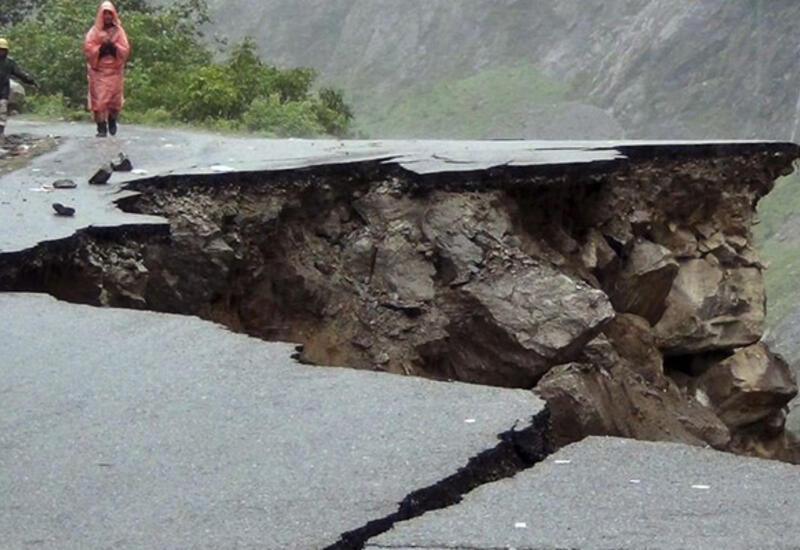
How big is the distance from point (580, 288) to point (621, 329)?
4.03ft

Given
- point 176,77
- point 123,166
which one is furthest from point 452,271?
point 176,77

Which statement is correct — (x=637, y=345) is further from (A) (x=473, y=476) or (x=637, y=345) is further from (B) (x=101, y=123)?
(B) (x=101, y=123)

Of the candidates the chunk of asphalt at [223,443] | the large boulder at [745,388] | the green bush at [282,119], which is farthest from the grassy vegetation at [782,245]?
the chunk of asphalt at [223,443]

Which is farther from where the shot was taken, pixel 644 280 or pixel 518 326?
pixel 644 280

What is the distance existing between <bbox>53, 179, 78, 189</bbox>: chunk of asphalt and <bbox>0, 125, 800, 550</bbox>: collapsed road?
7.4 inches

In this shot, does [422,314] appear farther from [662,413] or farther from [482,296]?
[662,413]

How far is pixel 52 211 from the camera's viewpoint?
33.1 ft

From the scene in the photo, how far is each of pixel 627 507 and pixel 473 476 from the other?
58 centimetres

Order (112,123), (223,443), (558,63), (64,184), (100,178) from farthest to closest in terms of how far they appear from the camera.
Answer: (558,63)
(112,123)
(64,184)
(100,178)
(223,443)

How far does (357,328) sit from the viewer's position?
35.3ft

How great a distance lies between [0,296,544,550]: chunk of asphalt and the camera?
4629 mm

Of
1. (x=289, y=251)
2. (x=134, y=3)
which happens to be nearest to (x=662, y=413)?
(x=289, y=251)

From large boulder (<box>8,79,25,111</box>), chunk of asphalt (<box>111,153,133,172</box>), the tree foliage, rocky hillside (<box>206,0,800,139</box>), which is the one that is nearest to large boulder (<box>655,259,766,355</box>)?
chunk of asphalt (<box>111,153,133,172</box>)

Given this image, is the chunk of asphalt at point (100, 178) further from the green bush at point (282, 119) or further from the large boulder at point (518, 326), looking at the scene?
the green bush at point (282, 119)
